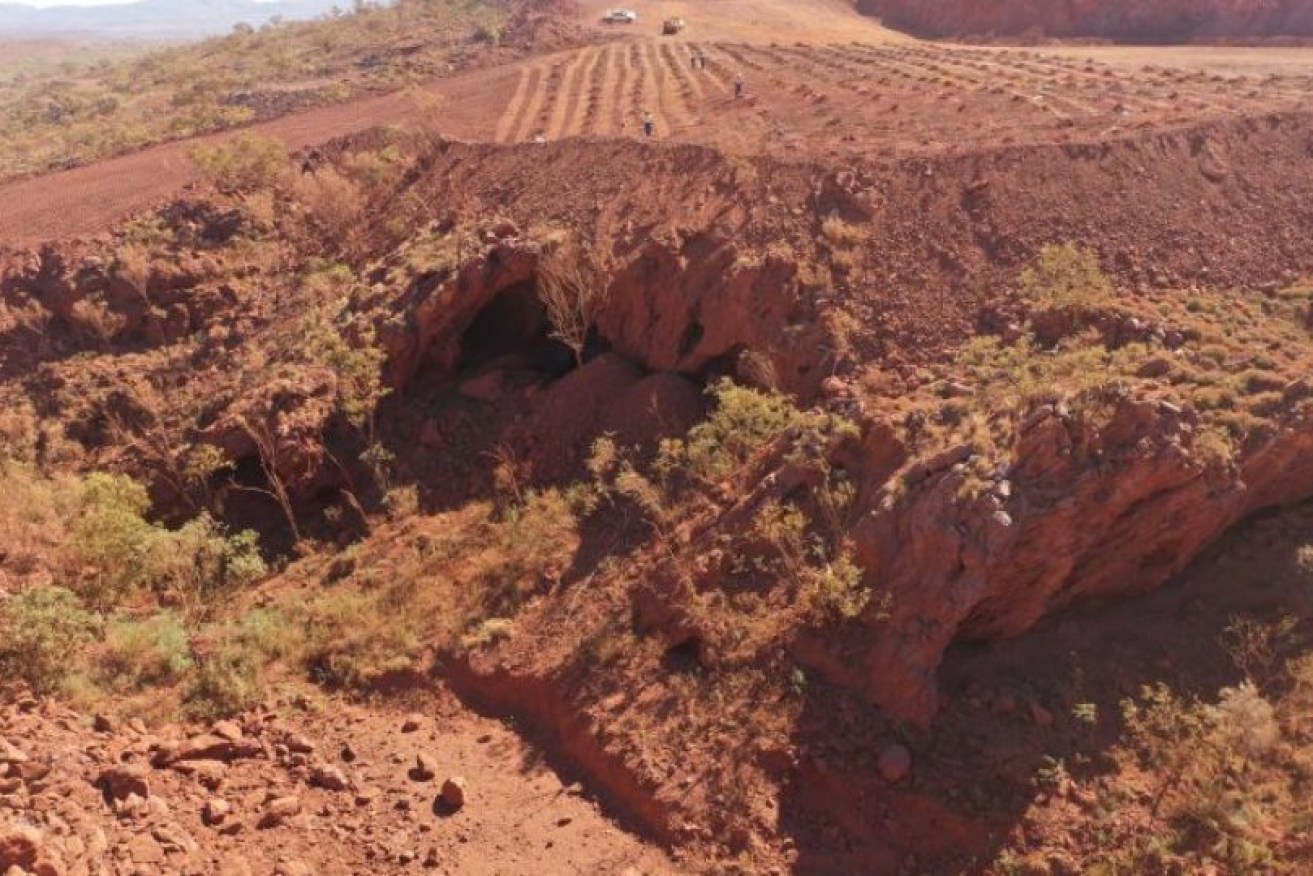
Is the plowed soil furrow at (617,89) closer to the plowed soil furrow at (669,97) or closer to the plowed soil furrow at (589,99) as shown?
the plowed soil furrow at (589,99)

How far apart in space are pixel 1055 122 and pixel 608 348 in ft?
43.7

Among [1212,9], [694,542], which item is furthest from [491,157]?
[1212,9]

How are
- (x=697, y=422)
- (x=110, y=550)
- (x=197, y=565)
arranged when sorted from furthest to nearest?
(x=697, y=422) → (x=197, y=565) → (x=110, y=550)

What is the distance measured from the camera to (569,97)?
3166cm

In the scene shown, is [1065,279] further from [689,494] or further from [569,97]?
[569,97]

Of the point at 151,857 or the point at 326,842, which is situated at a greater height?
the point at 151,857

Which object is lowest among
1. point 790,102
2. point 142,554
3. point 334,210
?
point 142,554

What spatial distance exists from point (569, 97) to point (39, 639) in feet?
80.0

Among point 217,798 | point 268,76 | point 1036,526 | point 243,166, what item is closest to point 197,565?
point 217,798

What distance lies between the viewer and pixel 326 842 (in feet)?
40.8

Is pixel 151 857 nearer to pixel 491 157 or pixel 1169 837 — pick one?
pixel 1169 837

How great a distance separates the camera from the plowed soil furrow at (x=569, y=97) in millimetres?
28312

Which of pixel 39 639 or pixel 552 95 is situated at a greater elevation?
pixel 552 95

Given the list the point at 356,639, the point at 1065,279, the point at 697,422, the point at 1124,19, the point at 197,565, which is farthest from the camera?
the point at 1124,19
